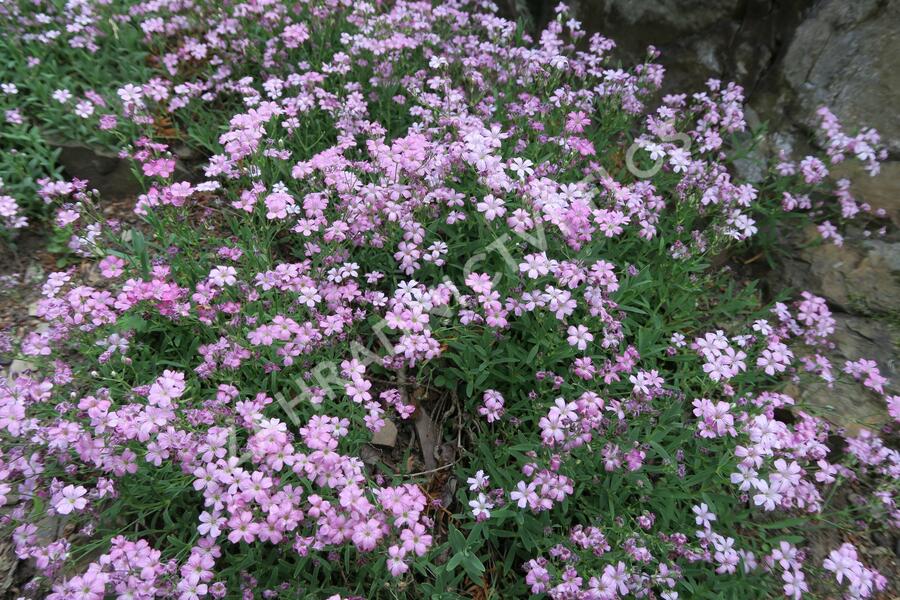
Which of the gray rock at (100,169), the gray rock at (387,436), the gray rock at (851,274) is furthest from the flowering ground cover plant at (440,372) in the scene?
the gray rock at (100,169)

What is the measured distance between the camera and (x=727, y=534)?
136 inches

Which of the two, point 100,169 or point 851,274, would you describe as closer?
point 851,274

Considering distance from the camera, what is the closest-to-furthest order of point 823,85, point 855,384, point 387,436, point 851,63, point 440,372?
1. point 387,436
2. point 440,372
3. point 855,384
4. point 851,63
5. point 823,85

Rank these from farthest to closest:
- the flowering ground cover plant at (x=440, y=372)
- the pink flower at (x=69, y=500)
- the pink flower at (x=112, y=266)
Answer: the pink flower at (x=112, y=266) < the flowering ground cover plant at (x=440, y=372) < the pink flower at (x=69, y=500)

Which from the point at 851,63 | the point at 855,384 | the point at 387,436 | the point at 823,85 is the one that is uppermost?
the point at 851,63

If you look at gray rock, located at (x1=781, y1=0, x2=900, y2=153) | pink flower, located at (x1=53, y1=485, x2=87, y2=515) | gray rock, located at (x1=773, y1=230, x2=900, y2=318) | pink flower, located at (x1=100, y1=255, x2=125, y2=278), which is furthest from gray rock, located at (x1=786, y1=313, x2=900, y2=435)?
pink flower, located at (x1=100, y1=255, x2=125, y2=278)

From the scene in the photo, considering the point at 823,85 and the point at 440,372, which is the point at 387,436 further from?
the point at 823,85

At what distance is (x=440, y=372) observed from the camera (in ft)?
13.4

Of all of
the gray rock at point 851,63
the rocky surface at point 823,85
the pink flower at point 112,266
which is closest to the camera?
the pink flower at point 112,266

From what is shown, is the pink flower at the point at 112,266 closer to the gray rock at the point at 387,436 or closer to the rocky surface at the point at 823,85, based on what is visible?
the gray rock at the point at 387,436

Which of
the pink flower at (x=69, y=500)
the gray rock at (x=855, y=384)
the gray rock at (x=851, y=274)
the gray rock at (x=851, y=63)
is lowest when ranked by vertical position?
the pink flower at (x=69, y=500)

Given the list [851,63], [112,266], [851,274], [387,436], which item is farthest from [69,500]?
[851,63]

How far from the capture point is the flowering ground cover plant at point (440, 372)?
2967mm

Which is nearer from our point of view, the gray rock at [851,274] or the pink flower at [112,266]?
the pink flower at [112,266]
